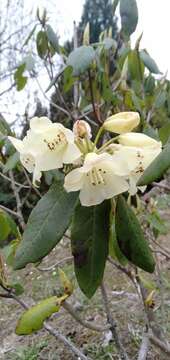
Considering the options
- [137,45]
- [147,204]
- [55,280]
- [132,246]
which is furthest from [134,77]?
[55,280]

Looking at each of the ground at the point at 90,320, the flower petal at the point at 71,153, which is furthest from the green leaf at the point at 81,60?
the ground at the point at 90,320

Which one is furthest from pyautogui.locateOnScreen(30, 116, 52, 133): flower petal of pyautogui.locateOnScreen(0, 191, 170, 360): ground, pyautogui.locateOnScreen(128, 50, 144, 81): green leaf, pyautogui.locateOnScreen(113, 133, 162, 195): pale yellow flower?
pyautogui.locateOnScreen(0, 191, 170, 360): ground

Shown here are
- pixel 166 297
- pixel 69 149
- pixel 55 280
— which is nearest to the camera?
pixel 69 149

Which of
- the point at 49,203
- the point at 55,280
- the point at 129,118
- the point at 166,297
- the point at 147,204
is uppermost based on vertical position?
the point at 129,118

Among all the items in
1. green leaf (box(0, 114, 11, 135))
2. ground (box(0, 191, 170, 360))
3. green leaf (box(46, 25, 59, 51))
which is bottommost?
ground (box(0, 191, 170, 360))

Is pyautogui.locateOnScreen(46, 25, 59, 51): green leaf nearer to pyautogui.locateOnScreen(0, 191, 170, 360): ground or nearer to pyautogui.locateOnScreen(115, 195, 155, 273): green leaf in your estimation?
pyautogui.locateOnScreen(115, 195, 155, 273): green leaf

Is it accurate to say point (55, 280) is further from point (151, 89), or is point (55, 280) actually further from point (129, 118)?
point (129, 118)

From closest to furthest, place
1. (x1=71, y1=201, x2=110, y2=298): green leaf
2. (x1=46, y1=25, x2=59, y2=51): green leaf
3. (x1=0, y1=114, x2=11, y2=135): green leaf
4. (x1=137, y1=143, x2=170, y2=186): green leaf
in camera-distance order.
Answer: (x1=137, y1=143, x2=170, y2=186): green leaf → (x1=71, y1=201, x2=110, y2=298): green leaf → (x1=0, y1=114, x2=11, y2=135): green leaf → (x1=46, y1=25, x2=59, y2=51): green leaf

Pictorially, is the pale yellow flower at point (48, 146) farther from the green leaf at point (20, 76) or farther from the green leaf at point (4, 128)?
Answer: the green leaf at point (20, 76)
